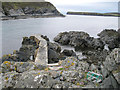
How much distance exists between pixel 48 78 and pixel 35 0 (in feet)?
594

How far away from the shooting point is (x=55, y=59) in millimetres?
17641

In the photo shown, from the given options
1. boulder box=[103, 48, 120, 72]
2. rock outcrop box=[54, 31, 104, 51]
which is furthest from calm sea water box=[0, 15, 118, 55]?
boulder box=[103, 48, 120, 72]

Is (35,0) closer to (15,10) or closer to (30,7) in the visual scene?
(30,7)

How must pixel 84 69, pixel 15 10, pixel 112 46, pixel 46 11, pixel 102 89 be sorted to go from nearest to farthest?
1. pixel 102 89
2. pixel 84 69
3. pixel 112 46
4. pixel 15 10
5. pixel 46 11

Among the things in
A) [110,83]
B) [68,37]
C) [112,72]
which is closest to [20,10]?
[68,37]

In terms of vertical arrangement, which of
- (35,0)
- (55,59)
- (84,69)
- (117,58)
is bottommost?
(55,59)

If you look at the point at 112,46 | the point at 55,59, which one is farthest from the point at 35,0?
the point at 55,59

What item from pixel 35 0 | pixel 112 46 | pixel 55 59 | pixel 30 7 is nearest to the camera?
pixel 55 59

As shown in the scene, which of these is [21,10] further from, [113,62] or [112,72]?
[112,72]

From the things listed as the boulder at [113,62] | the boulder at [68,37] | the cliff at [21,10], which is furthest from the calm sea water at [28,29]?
the cliff at [21,10]

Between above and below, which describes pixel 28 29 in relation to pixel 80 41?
above

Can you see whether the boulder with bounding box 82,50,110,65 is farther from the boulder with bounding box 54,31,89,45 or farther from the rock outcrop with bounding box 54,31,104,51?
the boulder with bounding box 54,31,89,45

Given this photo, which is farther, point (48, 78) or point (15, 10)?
point (15, 10)

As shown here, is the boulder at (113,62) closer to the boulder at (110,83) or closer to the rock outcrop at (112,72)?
the rock outcrop at (112,72)
